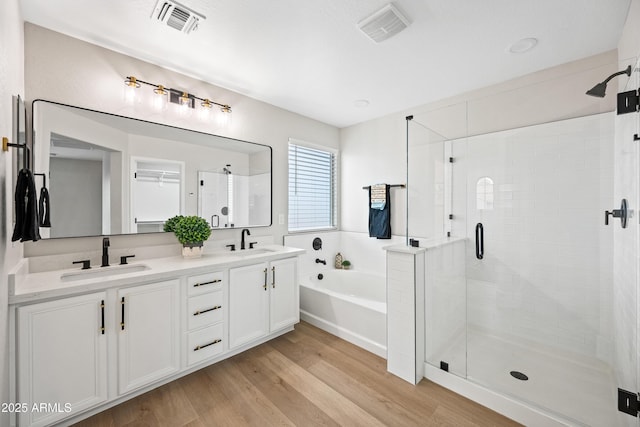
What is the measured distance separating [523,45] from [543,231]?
1435mm

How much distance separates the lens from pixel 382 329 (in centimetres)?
235

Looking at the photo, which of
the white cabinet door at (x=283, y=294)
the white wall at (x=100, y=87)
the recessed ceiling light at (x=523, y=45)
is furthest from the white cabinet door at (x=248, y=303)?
the recessed ceiling light at (x=523, y=45)

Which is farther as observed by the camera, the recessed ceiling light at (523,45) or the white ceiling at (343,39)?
the recessed ceiling light at (523,45)

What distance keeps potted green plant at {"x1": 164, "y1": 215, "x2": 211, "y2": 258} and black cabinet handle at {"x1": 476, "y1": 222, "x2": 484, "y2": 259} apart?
7.87 feet

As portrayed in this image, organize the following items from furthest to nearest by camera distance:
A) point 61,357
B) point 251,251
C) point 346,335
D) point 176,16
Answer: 1. point 251,251
2. point 346,335
3. point 176,16
4. point 61,357

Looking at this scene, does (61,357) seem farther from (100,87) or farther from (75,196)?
(100,87)

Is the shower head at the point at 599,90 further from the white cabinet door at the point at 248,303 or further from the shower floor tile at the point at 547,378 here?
the white cabinet door at the point at 248,303

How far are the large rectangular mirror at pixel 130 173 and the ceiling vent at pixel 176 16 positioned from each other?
2.75 ft

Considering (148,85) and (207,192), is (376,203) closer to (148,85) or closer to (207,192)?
(207,192)

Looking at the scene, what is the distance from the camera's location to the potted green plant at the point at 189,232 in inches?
89.8

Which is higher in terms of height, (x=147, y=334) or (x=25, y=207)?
(x=25, y=207)

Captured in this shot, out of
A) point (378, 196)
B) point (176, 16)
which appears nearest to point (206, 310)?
point (176, 16)

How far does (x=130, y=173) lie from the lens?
2.18 meters

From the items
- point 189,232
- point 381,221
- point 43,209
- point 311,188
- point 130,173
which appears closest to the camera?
point 43,209
